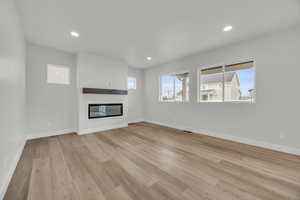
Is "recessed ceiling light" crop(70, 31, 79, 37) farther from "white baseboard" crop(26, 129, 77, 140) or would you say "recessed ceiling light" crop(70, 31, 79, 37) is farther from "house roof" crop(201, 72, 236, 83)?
"house roof" crop(201, 72, 236, 83)

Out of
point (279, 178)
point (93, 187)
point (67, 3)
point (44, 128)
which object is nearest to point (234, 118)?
point (279, 178)

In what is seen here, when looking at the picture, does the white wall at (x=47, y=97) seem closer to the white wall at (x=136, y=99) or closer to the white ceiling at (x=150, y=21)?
the white ceiling at (x=150, y=21)

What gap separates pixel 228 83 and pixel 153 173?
3311mm

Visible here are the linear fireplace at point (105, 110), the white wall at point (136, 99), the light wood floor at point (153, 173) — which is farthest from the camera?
the white wall at point (136, 99)

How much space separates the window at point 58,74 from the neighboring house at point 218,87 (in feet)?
15.5

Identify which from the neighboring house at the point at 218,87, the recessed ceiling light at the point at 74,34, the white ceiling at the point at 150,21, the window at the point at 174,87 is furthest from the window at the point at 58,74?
the neighboring house at the point at 218,87

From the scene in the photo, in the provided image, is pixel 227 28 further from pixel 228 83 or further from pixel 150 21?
pixel 150 21

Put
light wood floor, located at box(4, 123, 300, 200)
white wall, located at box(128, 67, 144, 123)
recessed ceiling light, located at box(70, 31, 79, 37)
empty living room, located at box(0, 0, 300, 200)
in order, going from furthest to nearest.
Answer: white wall, located at box(128, 67, 144, 123) < recessed ceiling light, located at box(70, 31, 79, 37) < empty living room, located at box(0, 0, 300, 200) < light wood floor, located at box(4, 123, 300, 200)

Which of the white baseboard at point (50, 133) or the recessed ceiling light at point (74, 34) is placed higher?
the recessed ceiling light at point (74, 34)

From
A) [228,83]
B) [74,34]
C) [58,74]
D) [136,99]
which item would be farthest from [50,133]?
[228,83]

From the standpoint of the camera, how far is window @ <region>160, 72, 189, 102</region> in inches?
179

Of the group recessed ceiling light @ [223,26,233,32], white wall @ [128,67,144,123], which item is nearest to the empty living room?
recessed ceiling light @ [223,26,233,32]

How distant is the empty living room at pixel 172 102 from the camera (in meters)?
1.59

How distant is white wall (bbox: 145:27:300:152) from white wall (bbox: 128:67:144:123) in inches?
123
